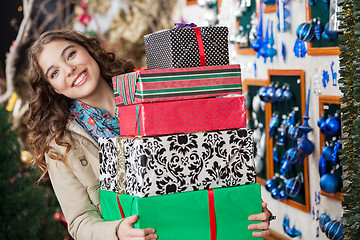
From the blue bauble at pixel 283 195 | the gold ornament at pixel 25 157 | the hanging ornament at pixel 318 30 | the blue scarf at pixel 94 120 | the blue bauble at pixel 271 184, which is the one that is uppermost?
the hanging ornament at pixel 318 30

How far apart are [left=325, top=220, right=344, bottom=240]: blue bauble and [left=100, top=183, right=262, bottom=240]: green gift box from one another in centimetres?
82

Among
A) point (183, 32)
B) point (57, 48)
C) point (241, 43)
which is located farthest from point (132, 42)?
point (183, 32)

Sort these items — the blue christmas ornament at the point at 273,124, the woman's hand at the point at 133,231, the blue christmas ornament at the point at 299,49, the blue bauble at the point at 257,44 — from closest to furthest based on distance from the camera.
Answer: the woman's hand at the point at 133,231 < the blue christmas ornament at the point at 299,49 < the blue christmas ornament at the point at 273,124 < the blue bauble at the point at 257,44

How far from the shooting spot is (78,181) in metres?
1.88

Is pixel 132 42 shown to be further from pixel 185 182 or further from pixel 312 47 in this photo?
pixel 185 182

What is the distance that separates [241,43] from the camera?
339 centimetres

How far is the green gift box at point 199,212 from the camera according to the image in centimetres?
151

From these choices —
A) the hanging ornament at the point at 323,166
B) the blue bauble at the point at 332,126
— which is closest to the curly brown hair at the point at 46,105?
the blue bauble at the point at 332,126

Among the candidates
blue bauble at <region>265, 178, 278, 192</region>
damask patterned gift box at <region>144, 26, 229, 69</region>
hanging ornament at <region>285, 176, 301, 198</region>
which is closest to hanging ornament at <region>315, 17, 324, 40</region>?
hanging ornament at <region>285, 176, 301, 198</region>

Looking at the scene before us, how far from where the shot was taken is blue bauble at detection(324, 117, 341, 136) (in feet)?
7.71

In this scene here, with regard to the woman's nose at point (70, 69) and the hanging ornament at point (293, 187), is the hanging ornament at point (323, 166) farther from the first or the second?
the woman's nose at point (70, 69)

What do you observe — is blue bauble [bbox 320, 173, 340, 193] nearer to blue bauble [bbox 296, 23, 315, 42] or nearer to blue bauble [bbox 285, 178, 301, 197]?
blue bauble [bbox 285, 178, 301, 197]

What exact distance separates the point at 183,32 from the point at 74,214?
0.74 m

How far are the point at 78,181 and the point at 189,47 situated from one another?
0.65 m
